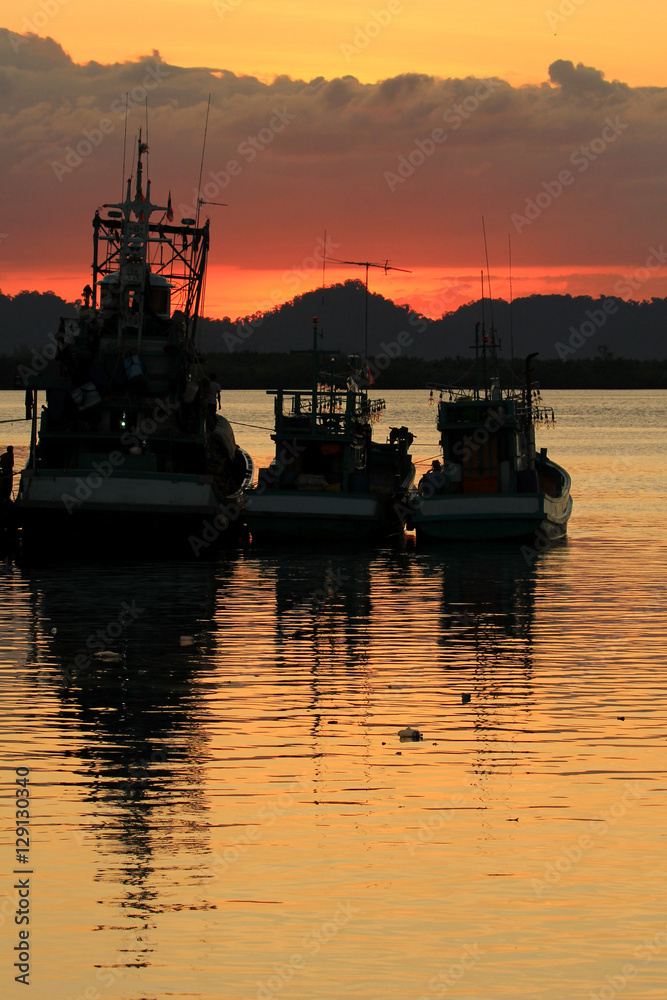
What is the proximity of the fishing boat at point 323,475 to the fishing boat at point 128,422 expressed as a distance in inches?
75.9

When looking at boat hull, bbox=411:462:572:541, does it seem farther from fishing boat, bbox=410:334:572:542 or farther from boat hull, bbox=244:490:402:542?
boat hull, bbox=244:490:402:542

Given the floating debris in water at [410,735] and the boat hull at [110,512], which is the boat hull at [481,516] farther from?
the floating debris in water at [410,735]

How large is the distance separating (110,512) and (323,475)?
8.50 metres

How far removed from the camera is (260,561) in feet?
138

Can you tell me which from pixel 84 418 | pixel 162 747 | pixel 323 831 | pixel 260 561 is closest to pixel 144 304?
pixel 84 418

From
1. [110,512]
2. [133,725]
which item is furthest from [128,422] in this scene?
[133,725]

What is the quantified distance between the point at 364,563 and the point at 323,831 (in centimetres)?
2784

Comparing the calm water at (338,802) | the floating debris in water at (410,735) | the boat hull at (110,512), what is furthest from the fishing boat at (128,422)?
the floating debris in water at (410,735)

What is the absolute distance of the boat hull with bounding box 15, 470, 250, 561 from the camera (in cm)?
3984

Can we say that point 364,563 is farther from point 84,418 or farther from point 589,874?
point 589,874

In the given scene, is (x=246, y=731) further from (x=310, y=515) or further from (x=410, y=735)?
(x=310, y=515)

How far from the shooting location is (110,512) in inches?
1564

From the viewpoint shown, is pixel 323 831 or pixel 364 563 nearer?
pixel 323 831

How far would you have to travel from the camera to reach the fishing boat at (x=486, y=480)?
140ft
